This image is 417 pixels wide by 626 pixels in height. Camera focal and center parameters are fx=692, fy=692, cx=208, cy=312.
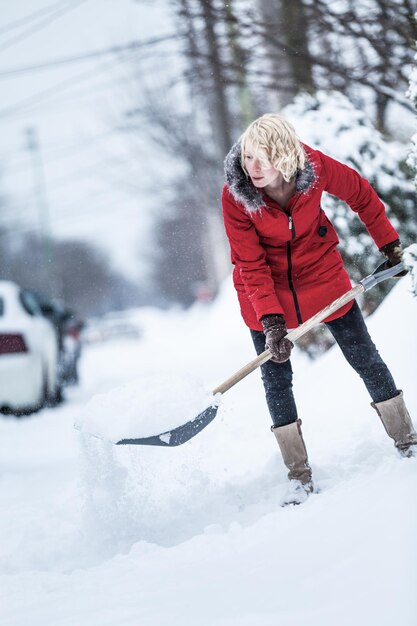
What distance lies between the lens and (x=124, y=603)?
186 cm

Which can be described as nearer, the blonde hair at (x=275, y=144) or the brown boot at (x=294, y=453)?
the blonde hair at (x=275, y=144)

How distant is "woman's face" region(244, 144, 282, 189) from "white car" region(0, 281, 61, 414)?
12.3 feet

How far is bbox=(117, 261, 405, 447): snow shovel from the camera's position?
2.54m

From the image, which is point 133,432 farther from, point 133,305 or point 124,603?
point 133,305

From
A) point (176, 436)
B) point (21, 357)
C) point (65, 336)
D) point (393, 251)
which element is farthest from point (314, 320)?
point (65, 336)

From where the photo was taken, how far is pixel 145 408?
2.73m

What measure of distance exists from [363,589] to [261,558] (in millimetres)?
445

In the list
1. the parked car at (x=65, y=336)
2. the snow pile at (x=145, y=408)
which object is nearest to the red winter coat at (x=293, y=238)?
the snow pile at (x=145, y=408)

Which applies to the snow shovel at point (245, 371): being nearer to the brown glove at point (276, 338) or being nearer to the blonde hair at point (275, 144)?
the brown glove at point (276, 338)

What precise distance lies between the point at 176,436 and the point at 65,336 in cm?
652

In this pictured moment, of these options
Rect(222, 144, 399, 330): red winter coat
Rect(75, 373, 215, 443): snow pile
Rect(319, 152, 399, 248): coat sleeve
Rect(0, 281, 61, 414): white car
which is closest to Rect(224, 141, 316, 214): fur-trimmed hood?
Rect(222, 144, 399, 330): red winter coat

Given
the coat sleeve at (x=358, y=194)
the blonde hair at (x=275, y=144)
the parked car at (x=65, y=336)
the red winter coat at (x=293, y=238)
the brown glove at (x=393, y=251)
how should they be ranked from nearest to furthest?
the blonde hair at (x=275, y=144), the red winter coat at (x=293, y=238), the coat sleeve at (x=358, y=194), the brown glove at (x=393, y=251), the parked car at (x=65, y=336)

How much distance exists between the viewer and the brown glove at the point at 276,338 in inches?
97.9

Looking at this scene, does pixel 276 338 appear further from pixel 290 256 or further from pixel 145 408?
pixel 145 408
